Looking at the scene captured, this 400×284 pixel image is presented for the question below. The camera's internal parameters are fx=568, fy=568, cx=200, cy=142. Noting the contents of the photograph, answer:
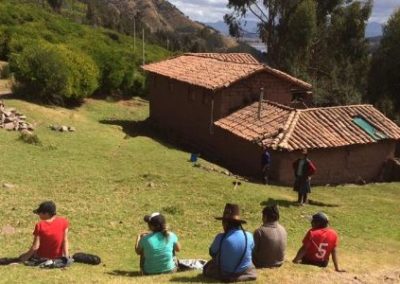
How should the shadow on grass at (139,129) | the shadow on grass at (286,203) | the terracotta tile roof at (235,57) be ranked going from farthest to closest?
the terracotta tile roof at (235,57) → the shadow on grass at (139,129) → the shadow on grass at (286,203)

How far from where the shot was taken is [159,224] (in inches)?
351

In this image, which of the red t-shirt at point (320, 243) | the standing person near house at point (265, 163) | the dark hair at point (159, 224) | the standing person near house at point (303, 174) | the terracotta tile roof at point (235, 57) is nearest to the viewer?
the dark hair at point (159, 224)

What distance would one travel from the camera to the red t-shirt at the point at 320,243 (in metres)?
9.77

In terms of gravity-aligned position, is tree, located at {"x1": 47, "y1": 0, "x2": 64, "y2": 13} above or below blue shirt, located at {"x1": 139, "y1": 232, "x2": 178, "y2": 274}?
above

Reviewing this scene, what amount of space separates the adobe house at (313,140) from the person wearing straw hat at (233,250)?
13084 millimetres

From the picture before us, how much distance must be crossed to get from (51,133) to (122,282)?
1753 centimetres

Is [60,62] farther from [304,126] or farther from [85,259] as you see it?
[85,259]

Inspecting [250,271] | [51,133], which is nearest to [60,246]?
[250,271]

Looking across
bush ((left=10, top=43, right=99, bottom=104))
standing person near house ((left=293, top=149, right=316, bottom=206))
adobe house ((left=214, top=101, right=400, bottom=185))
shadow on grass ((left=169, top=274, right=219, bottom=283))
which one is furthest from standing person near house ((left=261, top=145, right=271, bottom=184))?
bush ((left=10, top=43, right=99, bottom=104))

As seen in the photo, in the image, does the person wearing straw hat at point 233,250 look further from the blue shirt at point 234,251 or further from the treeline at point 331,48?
the treeline at point 331,48

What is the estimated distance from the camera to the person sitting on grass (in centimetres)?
895

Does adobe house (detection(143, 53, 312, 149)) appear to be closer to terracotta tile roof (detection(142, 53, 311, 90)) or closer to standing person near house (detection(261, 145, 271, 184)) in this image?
terracotta tile roof (detection(142, 53, 311, 90))

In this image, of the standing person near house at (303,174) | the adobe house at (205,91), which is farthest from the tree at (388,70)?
the standing person near house at (303,174)

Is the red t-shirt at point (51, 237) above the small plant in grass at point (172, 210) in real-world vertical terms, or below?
above
